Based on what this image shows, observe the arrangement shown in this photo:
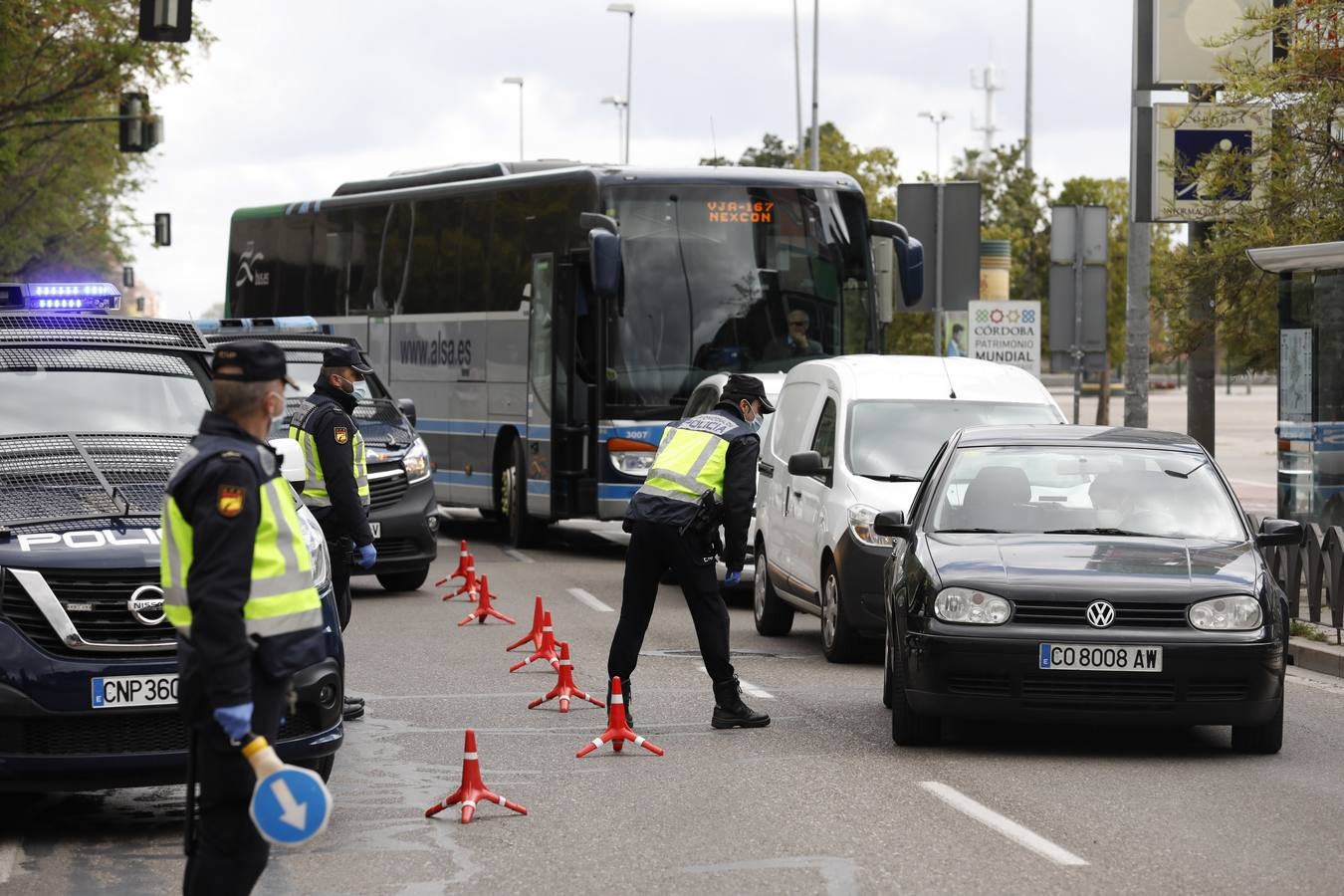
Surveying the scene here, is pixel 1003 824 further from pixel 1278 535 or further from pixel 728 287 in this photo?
pixel 728 287

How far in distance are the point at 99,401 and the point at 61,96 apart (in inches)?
1165

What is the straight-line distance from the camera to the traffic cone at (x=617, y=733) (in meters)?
9.95

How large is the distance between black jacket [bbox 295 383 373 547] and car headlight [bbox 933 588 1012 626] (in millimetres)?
3042

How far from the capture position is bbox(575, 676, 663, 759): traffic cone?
995 centimetres

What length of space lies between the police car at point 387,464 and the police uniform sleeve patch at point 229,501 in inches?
468

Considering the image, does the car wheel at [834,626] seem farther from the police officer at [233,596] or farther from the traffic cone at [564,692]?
the police officer at [233,596]

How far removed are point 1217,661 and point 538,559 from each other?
1314 cm

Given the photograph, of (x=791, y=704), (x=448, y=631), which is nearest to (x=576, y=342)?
(x=448, y=631)

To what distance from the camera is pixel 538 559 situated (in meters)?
22.2

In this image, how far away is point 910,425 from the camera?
14430mm

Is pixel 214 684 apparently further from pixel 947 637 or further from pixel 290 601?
pixel 947 637

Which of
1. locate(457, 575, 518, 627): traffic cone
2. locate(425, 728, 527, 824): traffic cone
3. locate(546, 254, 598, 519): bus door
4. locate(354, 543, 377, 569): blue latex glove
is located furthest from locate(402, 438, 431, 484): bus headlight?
locate(425, 728, 527, 824): traffic cone

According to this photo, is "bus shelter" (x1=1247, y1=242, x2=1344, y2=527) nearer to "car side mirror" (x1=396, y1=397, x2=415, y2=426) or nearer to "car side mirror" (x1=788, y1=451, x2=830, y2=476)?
"car side mirror" (x1=788, y1=451, x2=830, y2=476)

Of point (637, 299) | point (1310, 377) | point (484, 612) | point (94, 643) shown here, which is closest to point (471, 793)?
point (94, 643)
